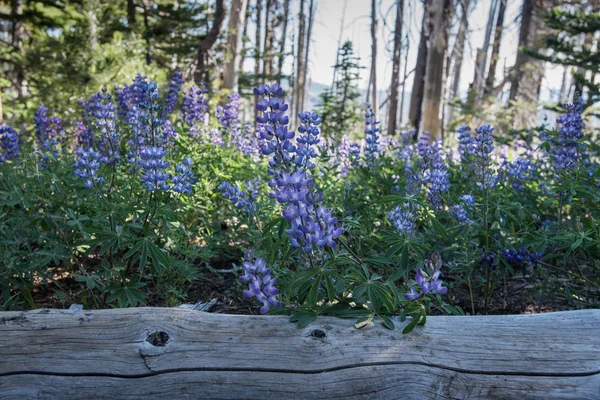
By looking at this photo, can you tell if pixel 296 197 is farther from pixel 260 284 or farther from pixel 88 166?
pixel 88 166

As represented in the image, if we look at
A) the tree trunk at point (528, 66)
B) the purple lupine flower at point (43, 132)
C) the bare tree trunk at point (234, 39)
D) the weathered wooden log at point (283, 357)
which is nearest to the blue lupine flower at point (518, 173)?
the weathered wooden log at point (283, 357)

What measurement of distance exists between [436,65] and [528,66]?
7.42 metres

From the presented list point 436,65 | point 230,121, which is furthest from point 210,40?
point 230,121

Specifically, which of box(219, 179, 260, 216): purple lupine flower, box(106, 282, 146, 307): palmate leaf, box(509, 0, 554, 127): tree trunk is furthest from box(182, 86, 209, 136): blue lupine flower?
box(509, 0, 554, 127): tree trunk

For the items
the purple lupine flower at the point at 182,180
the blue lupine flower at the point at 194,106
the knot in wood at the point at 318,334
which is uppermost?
the blue lupine flower at the point at 194,106

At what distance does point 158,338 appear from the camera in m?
2.02

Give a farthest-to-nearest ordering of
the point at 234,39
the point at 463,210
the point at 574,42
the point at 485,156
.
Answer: the point at 234,39
the point at 574,42
the point at 463,210
the point at 485,156

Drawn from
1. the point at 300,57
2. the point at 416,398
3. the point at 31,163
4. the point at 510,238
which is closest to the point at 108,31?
the point at 300,57

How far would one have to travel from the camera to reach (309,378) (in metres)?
1.85

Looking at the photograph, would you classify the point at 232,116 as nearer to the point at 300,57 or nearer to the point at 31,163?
the point at 31,163

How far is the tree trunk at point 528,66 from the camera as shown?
50.9 ft

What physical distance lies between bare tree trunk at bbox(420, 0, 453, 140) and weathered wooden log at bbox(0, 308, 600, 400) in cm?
769

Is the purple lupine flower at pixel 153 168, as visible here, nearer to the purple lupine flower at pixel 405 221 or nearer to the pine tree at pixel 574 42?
the purple lupine flower at pixel 405 221

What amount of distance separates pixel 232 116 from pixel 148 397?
4.24 meters
